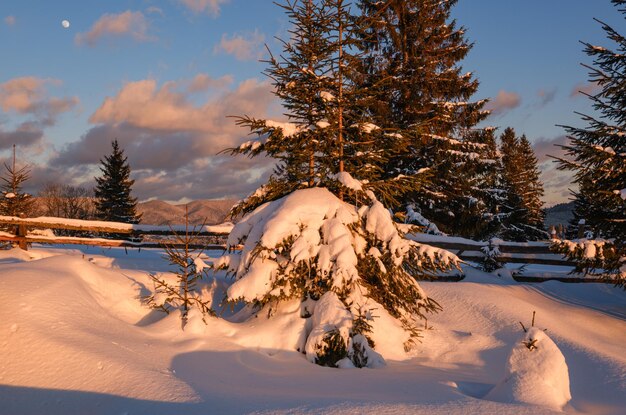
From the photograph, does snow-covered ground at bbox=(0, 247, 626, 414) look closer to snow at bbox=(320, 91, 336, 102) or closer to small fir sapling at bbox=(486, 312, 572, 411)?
small fir sapling at bbox=(486, 312, 572, 411)

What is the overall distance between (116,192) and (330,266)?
36949mm

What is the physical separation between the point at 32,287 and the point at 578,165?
356 inches

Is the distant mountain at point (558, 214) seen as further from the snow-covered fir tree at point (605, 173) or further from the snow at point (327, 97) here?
the snow at point (327, 97)

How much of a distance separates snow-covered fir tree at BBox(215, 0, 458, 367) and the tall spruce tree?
9191 millimetres

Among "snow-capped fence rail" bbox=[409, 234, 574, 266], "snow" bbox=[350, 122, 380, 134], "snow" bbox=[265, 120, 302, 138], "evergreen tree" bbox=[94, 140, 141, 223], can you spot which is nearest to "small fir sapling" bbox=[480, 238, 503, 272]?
"snow-capped fence rail" bbox=[409, 234, 574, 266]

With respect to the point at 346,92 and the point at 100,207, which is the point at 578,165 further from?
the point at 100,207

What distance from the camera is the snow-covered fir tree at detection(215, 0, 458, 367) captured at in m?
5.87

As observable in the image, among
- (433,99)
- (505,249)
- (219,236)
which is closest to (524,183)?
(433,99)

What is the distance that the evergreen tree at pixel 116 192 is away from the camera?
3794 cm

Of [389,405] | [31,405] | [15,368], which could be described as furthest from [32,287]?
[389,405]

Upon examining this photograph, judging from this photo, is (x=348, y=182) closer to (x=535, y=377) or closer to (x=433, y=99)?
(x=535, y=377)

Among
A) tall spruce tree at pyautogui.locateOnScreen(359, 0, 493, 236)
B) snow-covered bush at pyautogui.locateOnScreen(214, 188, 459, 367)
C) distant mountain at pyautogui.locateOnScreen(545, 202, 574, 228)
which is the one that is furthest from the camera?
distant mountain at pyautogui.locateOnScreen(545, 202, 574, 228)

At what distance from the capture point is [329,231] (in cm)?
620

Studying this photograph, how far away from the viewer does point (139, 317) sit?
6.22 metres
